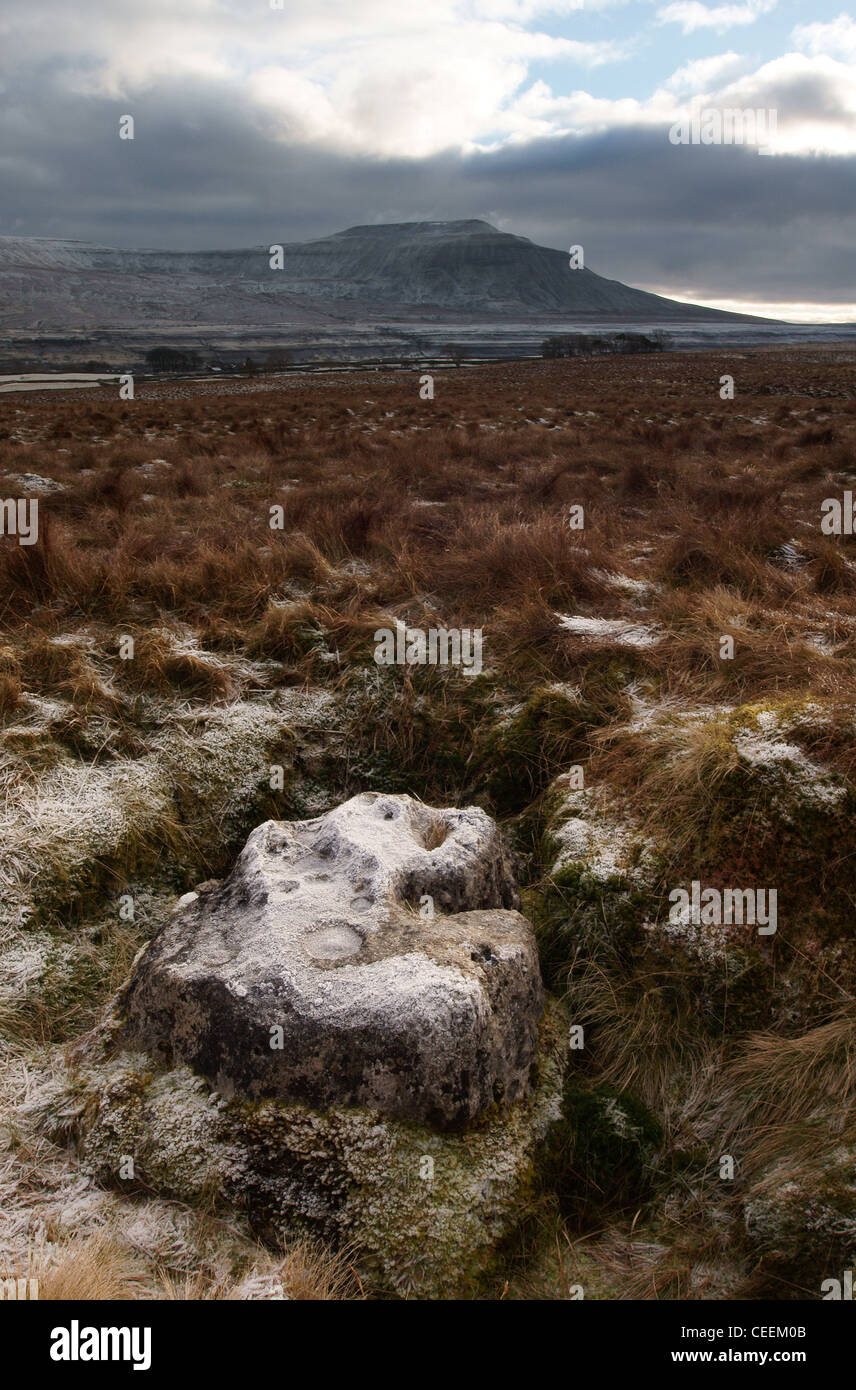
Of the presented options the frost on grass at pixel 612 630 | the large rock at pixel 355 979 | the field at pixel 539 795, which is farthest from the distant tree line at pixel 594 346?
the large rock at pixel 355 979

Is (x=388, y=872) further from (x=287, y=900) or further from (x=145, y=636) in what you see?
(x=145, y=636)

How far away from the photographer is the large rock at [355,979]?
8.84 feet

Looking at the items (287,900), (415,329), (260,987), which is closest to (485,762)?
(287,900)

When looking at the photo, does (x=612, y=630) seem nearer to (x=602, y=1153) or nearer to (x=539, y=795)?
(x=539, y=795)

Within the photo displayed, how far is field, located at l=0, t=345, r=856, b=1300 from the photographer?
2582 mm

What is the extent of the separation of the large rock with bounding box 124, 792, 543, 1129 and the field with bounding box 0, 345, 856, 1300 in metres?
0.37

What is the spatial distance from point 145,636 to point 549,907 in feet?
10.8

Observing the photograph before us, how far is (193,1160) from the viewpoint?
2670mm

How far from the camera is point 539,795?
4414mm

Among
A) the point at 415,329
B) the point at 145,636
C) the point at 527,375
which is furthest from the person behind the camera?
the point at 415,329

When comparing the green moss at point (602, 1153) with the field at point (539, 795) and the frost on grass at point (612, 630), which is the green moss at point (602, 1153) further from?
the frost on grass at point (612, 630)

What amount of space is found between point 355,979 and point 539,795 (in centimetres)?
185

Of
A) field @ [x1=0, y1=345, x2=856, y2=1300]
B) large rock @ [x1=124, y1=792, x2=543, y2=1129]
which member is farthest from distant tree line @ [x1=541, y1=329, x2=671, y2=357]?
large rock @ [x1=124, y1=792, x2=543, y2=1129]

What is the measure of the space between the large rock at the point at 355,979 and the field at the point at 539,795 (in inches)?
14.6
